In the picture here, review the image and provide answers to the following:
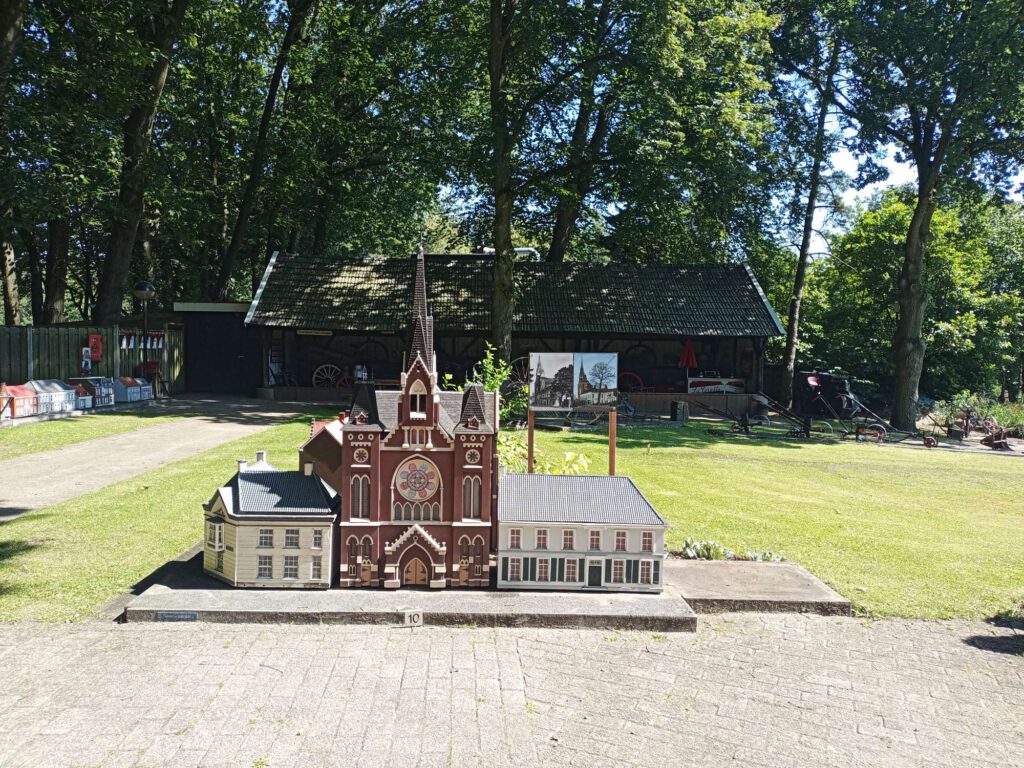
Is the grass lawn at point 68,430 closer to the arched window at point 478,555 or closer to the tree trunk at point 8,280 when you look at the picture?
the tree trunk at point 8,280

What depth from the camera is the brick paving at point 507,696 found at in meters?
4.88

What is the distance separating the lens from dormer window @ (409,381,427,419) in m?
7.36

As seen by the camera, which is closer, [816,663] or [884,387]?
[816,663]

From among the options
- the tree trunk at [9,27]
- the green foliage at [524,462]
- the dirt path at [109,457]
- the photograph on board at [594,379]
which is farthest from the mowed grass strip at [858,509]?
the tree trunk at [9,27]

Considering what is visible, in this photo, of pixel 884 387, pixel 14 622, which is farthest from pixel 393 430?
pixel 884 387

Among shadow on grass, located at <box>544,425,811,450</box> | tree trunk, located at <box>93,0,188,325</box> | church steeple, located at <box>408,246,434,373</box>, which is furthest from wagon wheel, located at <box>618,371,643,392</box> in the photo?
church steeple, located at <box>408,246,434,373</box>

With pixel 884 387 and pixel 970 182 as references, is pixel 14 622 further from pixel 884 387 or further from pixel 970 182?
pixel 884 387

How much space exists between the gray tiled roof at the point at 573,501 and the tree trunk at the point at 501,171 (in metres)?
13.6

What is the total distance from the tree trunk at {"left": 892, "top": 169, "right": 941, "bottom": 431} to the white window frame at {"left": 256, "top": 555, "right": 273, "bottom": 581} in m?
24.9

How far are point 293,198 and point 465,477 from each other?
87.5 ft

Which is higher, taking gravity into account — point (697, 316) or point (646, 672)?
point (697, 316)

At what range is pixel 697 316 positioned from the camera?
27234 millimetres

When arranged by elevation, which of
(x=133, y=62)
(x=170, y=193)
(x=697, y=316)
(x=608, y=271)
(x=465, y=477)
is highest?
(x=133, y=62)

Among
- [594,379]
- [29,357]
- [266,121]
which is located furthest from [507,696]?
[266,121]
